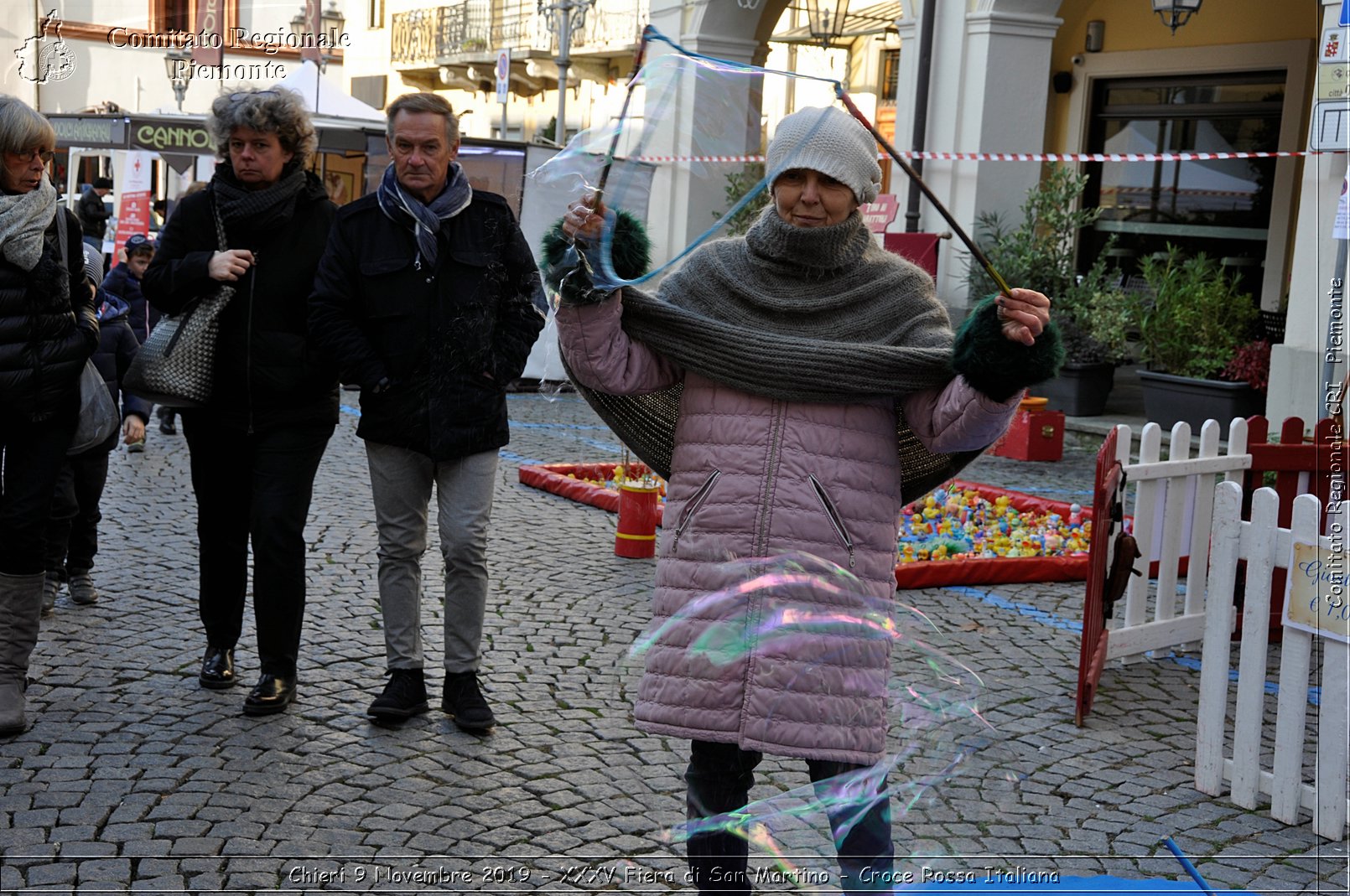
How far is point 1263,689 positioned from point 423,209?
2959 millimetres

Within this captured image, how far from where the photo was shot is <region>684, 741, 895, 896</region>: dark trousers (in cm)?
285

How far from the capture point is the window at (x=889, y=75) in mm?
22039

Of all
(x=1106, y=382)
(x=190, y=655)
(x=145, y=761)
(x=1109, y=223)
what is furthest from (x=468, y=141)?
(x=145, y=761)

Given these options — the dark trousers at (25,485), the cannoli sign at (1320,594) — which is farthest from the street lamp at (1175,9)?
the dark trousers at (25,485)

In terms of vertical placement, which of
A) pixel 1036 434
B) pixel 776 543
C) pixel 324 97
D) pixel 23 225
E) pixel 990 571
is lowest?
pixel 990 571

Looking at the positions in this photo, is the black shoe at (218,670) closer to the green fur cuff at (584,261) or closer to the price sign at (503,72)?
the green fur cuff at (584,261)

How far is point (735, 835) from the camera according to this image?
291cm

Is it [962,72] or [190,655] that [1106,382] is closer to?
[962,72]

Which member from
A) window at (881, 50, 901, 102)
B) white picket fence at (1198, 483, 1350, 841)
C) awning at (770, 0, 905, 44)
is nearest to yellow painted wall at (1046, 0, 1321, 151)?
awning at (770, 0, 905, 44)

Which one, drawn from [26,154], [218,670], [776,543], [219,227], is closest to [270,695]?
[218,670]

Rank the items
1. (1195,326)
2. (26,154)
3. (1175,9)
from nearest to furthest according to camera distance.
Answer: (26,154)
(1195,326)
(1175,9)

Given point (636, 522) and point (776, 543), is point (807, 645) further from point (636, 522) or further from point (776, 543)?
point (636, 522)

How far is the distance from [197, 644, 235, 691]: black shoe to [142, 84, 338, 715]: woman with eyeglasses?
263 millimetres

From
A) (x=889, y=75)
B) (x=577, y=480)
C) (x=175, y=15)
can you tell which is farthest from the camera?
(x=889, y=75)
